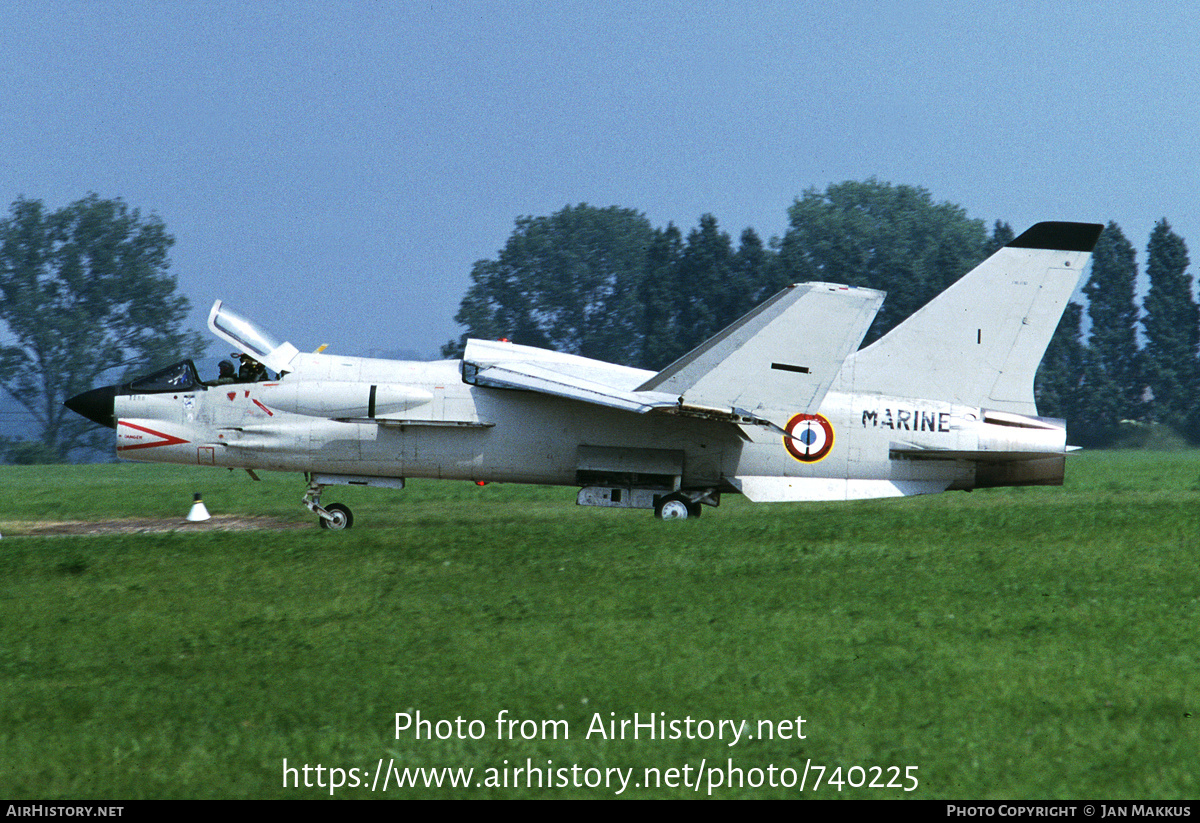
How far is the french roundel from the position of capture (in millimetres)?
18984

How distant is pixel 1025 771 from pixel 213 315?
52.7 feet

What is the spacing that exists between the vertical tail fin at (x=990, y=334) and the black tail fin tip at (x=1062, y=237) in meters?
0.02

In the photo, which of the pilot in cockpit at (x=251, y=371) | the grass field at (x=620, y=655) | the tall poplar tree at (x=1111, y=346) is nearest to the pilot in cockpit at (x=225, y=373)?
the pilot in cockpit at (x=251, y=371)

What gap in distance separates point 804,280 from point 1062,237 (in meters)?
64.0

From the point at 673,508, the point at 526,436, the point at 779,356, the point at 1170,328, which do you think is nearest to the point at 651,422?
the point at 673,508

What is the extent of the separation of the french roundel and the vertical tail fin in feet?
2.65

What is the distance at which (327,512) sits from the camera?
1930cm

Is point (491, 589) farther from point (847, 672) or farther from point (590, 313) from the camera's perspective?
point (590, 313)

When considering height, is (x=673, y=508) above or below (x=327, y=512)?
above

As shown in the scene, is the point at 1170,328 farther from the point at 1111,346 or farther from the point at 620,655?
the point at 620,655

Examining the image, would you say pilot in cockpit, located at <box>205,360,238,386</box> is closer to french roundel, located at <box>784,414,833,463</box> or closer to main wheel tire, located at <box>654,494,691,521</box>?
main wheel tire, located at <box>654,494,691,521</box>

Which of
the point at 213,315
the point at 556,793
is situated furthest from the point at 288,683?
the point at 213,315

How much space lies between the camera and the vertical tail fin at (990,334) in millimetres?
19094

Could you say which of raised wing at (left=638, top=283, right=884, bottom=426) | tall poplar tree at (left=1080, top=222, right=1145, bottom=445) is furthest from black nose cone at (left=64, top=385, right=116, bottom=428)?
tall poplar tree at (left=1080, top=222, right=1145, bottom=445)
